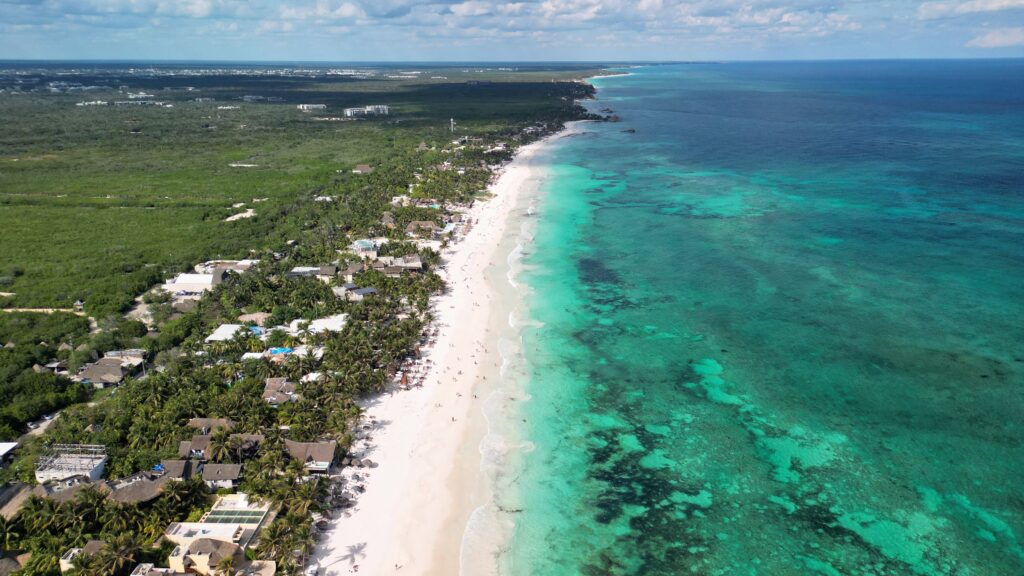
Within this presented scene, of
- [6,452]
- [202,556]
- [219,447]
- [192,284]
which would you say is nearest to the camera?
[202,556]

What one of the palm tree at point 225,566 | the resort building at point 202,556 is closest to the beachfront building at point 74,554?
the resort building at point 202,556

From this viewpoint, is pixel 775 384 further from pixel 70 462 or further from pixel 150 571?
pixel 70 462

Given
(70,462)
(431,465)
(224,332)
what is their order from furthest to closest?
1. (224,332)
2. (431,465)
3. (70,462)

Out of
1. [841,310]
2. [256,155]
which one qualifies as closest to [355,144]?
[256,155]

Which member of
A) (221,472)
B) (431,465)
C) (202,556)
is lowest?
(431,465)

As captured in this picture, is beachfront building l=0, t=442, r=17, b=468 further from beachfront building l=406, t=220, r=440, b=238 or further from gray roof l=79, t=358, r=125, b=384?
beachfront building l=406, t=220, r=440, b=238

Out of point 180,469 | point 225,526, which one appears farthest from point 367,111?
point 225,526

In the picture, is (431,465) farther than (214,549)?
Yes
